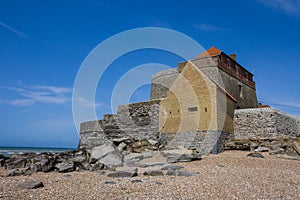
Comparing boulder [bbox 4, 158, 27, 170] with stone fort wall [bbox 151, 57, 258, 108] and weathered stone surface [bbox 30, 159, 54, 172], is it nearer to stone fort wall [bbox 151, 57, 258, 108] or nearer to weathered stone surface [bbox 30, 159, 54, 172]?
weathered stone surface [bbox 30, 159, 54, 172]

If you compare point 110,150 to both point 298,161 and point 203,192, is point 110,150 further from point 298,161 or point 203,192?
point 298,161

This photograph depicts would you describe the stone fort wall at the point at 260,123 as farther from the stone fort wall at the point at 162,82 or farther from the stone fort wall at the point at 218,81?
the stone fort wall at the point at 162,82

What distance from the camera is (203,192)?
5.52 meters

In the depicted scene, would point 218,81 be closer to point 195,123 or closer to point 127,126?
point 195,123

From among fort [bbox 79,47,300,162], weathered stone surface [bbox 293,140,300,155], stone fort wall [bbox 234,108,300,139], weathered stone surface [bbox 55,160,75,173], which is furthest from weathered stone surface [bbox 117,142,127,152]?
weathered stone surface [bbox 293,140,300,155]

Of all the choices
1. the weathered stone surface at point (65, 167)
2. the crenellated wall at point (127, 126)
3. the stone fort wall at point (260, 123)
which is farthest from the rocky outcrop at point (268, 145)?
the weathered stone surface at point (65, 167)

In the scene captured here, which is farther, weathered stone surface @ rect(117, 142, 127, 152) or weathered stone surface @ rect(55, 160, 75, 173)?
weathered stone surface @ rect(117, 142, 127, 152)

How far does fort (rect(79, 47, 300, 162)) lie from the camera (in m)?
14.6

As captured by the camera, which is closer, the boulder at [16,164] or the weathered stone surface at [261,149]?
the boulder at [16,164]

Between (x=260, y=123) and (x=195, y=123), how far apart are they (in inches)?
188

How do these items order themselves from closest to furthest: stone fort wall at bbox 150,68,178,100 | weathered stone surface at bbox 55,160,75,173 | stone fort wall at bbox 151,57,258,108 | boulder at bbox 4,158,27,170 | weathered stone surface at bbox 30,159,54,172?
1. weathered stone surface at bbox 55,160,75,173
2. weathered stone surface at bbox 30,159,54,172
3. boulder at bbox 4,158,27,170
4. stone fort wall at bbox 151,57,258,108
5. stone fort wall at bbox 150,68,178,100

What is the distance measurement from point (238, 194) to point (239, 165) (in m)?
4.90

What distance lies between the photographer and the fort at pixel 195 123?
48.0 feet

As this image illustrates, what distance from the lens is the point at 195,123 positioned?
Result: 1507 cm
